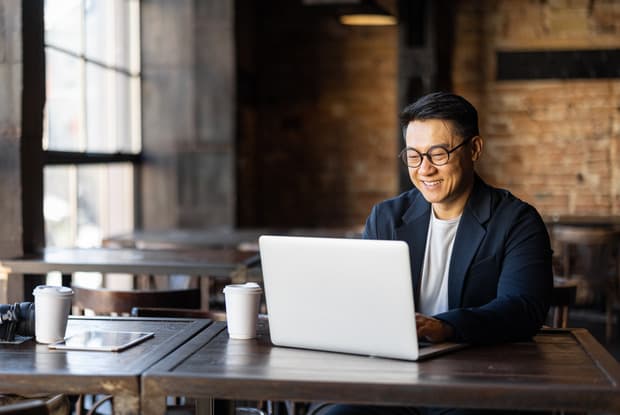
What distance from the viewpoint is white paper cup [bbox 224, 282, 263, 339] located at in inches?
104

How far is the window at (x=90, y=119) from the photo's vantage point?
260 inches

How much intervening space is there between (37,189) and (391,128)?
17.7ft

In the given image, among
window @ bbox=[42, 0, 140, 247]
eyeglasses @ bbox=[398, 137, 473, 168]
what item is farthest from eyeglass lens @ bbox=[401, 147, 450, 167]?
window @ bbox=[42, 0, 140, 247]

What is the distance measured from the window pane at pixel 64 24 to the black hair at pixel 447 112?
13.7 feet

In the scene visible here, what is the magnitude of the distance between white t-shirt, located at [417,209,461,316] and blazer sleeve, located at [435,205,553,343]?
0.14m

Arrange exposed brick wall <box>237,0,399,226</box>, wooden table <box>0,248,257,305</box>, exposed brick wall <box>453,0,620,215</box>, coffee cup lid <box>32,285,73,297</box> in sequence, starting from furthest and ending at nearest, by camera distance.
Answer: exposed brick wall <box>237,0,399,226</box>, exposed brick wall <box>453,0,620,215</box>, wooden table <box>0,248,257,305</box>, coffee cup lid <box>32,285,73,297</box>

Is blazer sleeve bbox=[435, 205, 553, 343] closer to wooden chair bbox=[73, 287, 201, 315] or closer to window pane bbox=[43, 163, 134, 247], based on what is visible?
wooden chair bbox=[73, 287, 201, 315]

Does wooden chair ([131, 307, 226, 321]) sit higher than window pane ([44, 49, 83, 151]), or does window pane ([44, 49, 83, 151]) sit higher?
window pane ([44, 49, 83, 151])

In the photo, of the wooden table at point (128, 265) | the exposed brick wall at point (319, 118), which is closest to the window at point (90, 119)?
the wooden table at point (128, 265)

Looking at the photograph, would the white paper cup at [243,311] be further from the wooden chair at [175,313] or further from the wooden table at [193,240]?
the wooden table at [193,240]

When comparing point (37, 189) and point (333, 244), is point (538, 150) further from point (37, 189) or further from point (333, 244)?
point (333, 244)

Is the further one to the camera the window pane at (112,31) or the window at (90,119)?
the window pane at (112,31)

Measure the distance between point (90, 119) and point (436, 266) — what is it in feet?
16.4

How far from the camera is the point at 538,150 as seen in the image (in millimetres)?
9797
